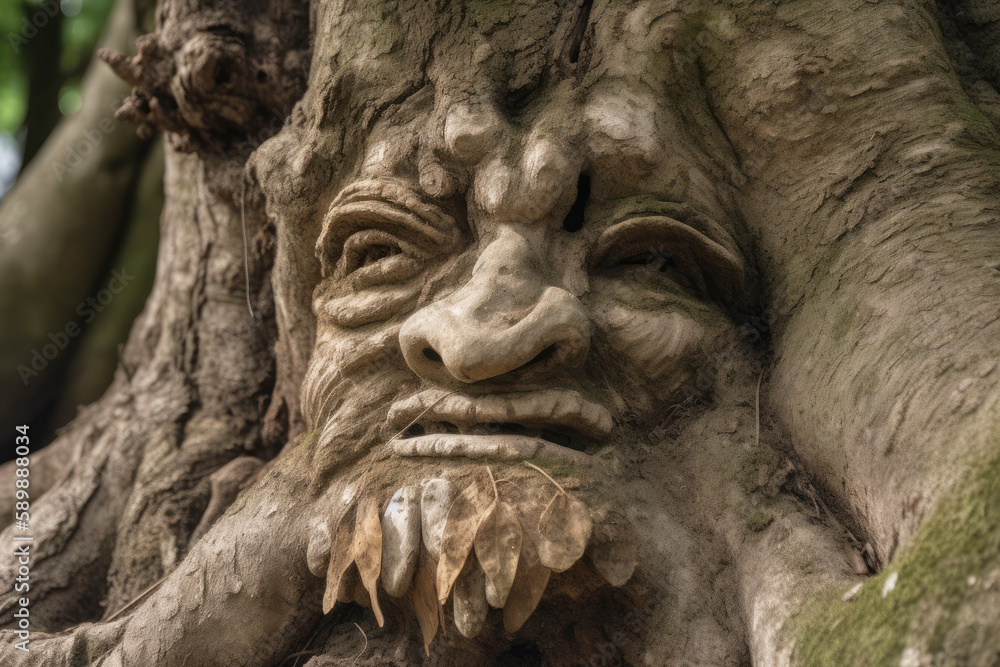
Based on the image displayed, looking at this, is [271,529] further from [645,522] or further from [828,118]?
[828,118]

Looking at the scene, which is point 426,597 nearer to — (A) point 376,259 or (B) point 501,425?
(B) point 501,425

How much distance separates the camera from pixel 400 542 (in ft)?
5.25

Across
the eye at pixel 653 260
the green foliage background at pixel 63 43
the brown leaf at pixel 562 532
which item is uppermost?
the green foliage background at pixel 63 43

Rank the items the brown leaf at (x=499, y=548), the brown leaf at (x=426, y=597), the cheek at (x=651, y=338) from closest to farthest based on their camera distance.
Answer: the brown leaf at (x=499, y=548)
the brown leaf at (x=426, y=597)
the cheek at (x=651, y=338)

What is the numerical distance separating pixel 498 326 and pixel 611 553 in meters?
0.52

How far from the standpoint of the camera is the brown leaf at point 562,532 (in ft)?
4.93

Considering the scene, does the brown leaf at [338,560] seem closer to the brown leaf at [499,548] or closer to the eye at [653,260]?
the brown leaf at [499,548]

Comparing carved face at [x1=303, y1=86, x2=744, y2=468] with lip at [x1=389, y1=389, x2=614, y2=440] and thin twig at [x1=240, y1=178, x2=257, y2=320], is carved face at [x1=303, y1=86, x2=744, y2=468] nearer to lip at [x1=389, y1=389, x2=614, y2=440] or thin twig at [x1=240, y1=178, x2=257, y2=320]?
lip at [x1=389, y1=389, x2=614, y2=440]

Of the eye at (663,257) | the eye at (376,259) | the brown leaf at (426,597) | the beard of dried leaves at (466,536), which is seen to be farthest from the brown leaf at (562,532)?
the eye at (376,259)

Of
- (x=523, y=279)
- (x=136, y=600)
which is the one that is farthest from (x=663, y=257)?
(x=136, y=600)

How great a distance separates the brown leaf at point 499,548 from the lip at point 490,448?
0.14m

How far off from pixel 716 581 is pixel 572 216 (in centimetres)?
100

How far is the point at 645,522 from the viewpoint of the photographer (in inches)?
68.1

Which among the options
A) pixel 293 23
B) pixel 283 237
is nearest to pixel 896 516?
pixel 283 237
